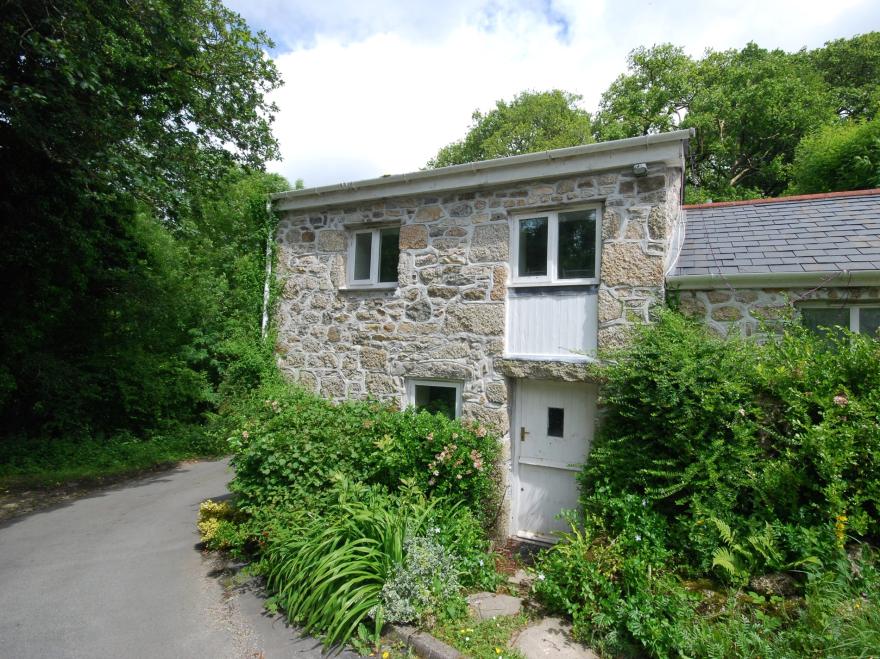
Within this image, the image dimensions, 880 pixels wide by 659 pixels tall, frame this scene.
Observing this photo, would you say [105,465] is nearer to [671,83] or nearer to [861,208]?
[861,208]

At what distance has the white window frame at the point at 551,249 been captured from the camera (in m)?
5.84

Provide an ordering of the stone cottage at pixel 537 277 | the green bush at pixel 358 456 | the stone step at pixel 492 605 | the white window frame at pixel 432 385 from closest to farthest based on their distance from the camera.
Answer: the stone step at pixel 492 605 < the green bush at pixel 358 456 < the stone cottage at pixel 537 277 < the white window frame at pixel 432 385

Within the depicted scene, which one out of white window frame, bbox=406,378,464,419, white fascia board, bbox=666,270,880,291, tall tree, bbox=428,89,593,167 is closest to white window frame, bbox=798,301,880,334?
white fascia board, bbox=666,270,880,291

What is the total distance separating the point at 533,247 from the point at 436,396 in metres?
2.51

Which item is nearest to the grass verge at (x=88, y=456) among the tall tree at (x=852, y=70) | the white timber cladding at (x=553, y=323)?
the white timber cladding at (x=553, y=323)

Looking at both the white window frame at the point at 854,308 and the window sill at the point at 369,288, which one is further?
the window sill at the point at 369,288

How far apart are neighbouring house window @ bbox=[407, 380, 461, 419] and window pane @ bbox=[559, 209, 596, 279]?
7.15ft

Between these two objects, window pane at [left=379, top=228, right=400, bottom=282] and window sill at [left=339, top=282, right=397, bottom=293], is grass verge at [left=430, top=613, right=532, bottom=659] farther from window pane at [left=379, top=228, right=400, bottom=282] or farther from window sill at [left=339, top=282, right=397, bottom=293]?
window pane at [left=379, top=228, right=400, bottom=282]

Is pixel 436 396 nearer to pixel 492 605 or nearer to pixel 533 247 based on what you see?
pixel 533 247

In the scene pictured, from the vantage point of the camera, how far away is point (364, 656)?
11.6ft

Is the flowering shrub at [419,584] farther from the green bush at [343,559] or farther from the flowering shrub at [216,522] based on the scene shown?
the flowering shrub at [216,522]

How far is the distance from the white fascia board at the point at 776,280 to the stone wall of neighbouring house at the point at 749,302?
70 millimetres

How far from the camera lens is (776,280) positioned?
506cm

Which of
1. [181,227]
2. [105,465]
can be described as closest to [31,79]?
[181,227]
